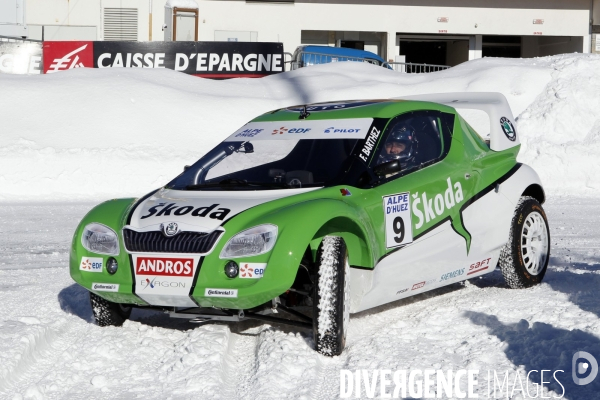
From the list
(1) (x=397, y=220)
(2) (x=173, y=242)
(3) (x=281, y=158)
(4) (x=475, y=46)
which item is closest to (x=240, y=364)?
(2) (x=173, y=242)

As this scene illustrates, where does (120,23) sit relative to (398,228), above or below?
above

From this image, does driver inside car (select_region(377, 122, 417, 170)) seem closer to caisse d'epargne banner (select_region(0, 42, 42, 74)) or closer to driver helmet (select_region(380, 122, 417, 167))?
driver helmet (select_region(380, 122, 417, 167))

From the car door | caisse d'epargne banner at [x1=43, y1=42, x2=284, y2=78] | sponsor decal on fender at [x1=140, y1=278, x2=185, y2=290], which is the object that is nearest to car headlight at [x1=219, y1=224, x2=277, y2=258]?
sponsor decal on fender at [x1=140, y1=278, x2=185, y2=290]

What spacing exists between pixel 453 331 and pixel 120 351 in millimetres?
2050

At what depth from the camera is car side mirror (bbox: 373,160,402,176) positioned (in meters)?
5.55

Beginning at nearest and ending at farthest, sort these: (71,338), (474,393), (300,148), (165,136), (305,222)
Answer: (474,393) → (305,222) → (71,338) → (300,148) → (165,136)

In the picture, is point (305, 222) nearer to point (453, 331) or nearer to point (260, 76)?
point (453, 331)

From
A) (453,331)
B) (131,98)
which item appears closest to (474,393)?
(453,331)

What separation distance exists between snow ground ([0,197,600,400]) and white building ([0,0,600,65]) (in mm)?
24299

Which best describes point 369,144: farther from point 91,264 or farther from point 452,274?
point 91,264

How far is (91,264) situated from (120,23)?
85.9 ft

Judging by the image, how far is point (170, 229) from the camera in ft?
16.5

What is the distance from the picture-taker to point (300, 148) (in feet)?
19.6

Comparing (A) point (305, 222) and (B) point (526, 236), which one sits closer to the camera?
(A) point (305, 222)
